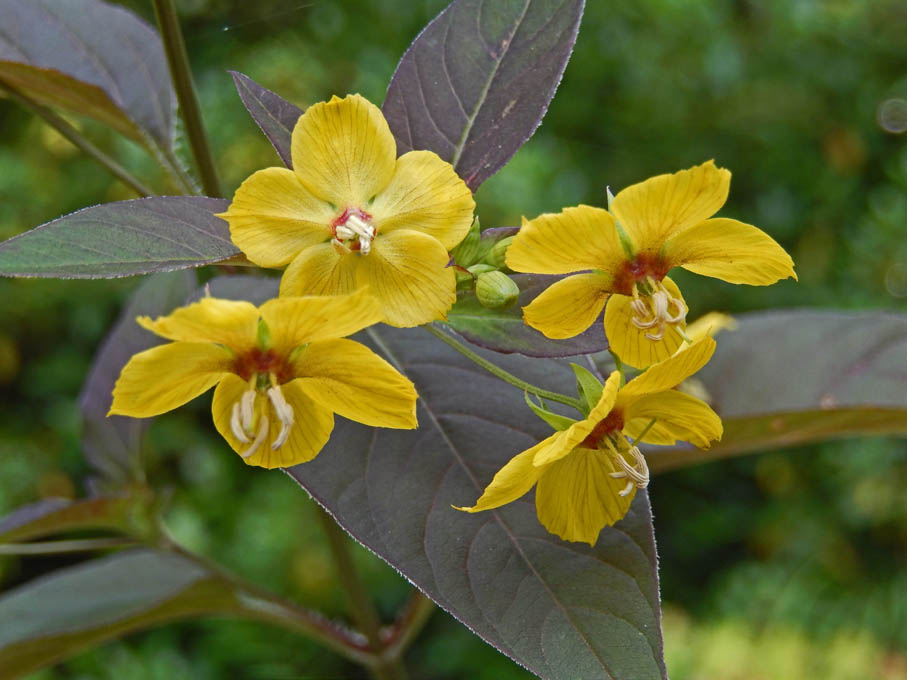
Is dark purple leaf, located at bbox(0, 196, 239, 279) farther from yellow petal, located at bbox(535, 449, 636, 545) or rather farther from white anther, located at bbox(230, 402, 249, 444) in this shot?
yellow petal, located at bbox(535, 449, 636, 545)

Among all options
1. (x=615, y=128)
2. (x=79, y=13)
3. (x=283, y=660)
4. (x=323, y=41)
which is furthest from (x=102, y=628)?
(x=615, y=128)

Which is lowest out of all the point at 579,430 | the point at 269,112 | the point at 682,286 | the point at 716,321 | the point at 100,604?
the point at 682,286

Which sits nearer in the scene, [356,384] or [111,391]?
[356,384]

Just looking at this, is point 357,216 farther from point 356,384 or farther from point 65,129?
point 65,129

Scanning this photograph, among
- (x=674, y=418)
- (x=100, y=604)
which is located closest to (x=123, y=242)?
(x=674, y=418)

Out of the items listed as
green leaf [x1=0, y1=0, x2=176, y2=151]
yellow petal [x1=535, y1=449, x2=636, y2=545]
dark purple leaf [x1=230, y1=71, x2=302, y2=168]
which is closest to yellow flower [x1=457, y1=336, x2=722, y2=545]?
yellow petal [x1=535, y1=449, x2=636, y2=545]

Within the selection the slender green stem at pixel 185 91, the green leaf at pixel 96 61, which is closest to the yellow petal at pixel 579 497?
the slender green stem at pixel 185 91
